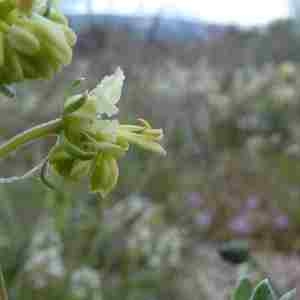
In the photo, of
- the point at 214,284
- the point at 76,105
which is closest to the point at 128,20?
the point at 214,284

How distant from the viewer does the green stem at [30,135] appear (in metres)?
0.84

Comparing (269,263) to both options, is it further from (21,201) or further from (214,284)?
(21,201)

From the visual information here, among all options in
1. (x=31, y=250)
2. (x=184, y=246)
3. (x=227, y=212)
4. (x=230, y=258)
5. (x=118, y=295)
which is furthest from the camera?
(x=227, y=212)

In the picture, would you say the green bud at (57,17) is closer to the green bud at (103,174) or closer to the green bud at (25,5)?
the green bud at (25,5)

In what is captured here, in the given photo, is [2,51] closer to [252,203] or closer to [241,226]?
[241,226]

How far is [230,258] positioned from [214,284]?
3476 millimetres

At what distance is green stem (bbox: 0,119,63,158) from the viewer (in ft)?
2.76

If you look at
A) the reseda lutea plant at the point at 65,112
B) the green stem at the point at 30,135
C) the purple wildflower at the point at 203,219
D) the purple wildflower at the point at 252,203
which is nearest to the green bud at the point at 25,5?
the reseda lutea plant at the point at 65,112

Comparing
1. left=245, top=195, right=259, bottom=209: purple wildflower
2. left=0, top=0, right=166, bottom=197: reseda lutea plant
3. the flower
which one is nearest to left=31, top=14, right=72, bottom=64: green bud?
left=0, top=0, right=166, bottom=197: reseda lutea plant

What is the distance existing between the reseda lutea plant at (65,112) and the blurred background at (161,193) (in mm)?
1101

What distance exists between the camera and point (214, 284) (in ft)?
16.9

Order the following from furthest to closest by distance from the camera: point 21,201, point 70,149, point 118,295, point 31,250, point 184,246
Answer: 1. point 184,246
2. point 21,201
3. point 118,295
4. point 31,250
5. point 70,149

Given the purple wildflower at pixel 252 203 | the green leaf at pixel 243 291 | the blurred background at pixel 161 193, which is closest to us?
the green leaf at pixel 243 291

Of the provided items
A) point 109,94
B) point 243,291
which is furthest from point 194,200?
point 109,94
